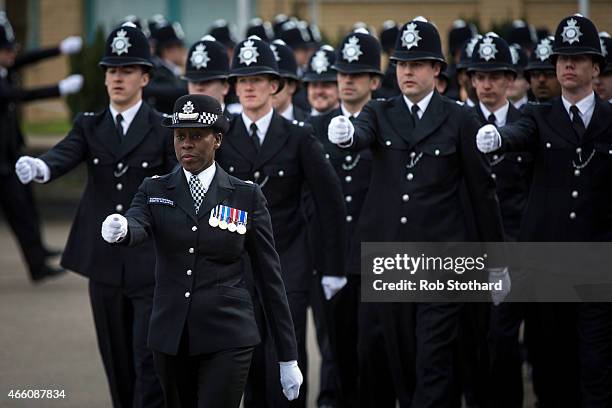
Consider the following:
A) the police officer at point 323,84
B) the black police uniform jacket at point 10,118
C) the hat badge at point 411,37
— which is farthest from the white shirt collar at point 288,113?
the black police uniform jacket at point 10,118

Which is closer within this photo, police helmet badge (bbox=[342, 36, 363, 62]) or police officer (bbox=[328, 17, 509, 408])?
police officer (bbox=[328, 17, 509, 408])

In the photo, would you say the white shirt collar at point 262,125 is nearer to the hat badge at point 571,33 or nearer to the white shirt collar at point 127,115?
the white shirt collar at point 127,115

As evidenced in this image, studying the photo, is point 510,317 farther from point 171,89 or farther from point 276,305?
point 171,89

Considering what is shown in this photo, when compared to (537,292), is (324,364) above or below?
below

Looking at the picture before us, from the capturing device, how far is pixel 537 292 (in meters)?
7.99

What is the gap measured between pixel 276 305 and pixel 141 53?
257 cm

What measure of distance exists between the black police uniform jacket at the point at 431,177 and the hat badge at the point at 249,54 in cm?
79

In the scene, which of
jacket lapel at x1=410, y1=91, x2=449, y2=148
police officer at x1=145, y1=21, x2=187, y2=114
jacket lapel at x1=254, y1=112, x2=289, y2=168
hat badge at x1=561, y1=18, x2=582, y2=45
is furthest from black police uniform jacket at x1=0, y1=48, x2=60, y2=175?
hat badge at x1=561, y1=18, x2=582, y2=45

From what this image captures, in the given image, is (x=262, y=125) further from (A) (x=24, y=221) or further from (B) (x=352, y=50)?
(A) (x=24, y=221)

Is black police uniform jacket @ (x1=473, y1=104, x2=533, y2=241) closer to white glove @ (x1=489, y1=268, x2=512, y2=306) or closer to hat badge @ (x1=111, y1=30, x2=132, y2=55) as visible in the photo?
white glove @ (x1=489, y1=268, x2=512, y2=306)

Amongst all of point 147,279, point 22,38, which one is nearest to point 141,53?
point 147,279

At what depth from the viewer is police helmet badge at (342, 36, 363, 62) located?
891 centimetres

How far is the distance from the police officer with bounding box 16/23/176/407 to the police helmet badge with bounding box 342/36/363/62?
4.99 feet

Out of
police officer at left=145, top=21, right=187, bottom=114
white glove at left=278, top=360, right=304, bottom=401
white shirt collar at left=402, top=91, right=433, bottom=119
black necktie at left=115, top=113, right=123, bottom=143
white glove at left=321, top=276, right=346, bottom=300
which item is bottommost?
white glove at left=321, top=276, right=346, bottom=300
